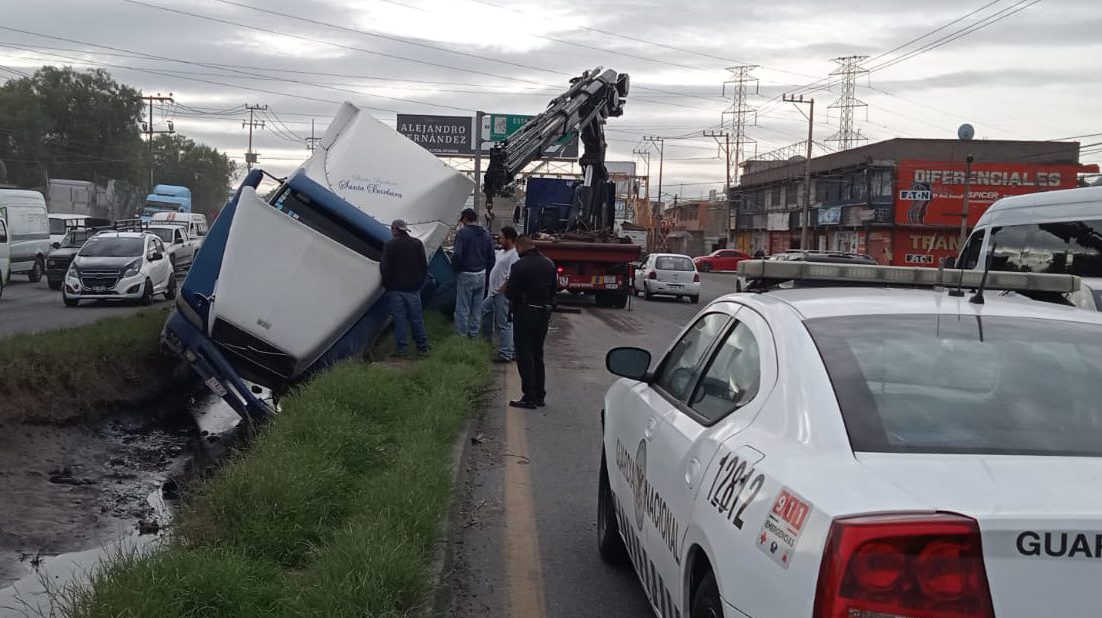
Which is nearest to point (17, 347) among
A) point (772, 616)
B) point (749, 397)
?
point (749, 397)

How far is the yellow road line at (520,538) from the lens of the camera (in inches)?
211

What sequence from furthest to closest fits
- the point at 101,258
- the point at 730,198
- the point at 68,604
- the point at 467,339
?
the point at 730,198 → the point at 101,258 → the point at 467,339 → the point at 68,604

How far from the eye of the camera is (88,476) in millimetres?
9633

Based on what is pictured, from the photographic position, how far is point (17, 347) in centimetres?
1132

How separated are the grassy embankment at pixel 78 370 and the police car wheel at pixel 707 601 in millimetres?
8532

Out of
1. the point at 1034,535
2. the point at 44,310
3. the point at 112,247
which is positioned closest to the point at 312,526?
the point at 1034,535

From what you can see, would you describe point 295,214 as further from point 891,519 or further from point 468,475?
point 891,519

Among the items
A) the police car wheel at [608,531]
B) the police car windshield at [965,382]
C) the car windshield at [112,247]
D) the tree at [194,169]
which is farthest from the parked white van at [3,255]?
the tree at [194,169]

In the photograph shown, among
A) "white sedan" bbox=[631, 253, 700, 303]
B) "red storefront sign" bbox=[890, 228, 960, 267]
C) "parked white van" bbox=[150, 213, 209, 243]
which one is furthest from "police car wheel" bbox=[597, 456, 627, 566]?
"red storefront sign" bbox=[890, 228, 960, 267]

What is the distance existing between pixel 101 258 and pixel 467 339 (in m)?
13.7

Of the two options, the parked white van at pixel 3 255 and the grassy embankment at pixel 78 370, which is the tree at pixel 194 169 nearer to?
the parked white van at pixel 3 255

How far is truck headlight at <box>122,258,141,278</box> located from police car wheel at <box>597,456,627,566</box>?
2067 centimetres

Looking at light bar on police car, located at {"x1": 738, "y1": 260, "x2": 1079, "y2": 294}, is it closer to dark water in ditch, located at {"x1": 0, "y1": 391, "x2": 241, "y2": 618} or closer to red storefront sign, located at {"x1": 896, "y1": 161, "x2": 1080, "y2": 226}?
dark water in ditch, located at {"x1": 0, "y1": 391, "x2": 241, "y2": 618}

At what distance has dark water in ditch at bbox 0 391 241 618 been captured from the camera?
6.59 meters
